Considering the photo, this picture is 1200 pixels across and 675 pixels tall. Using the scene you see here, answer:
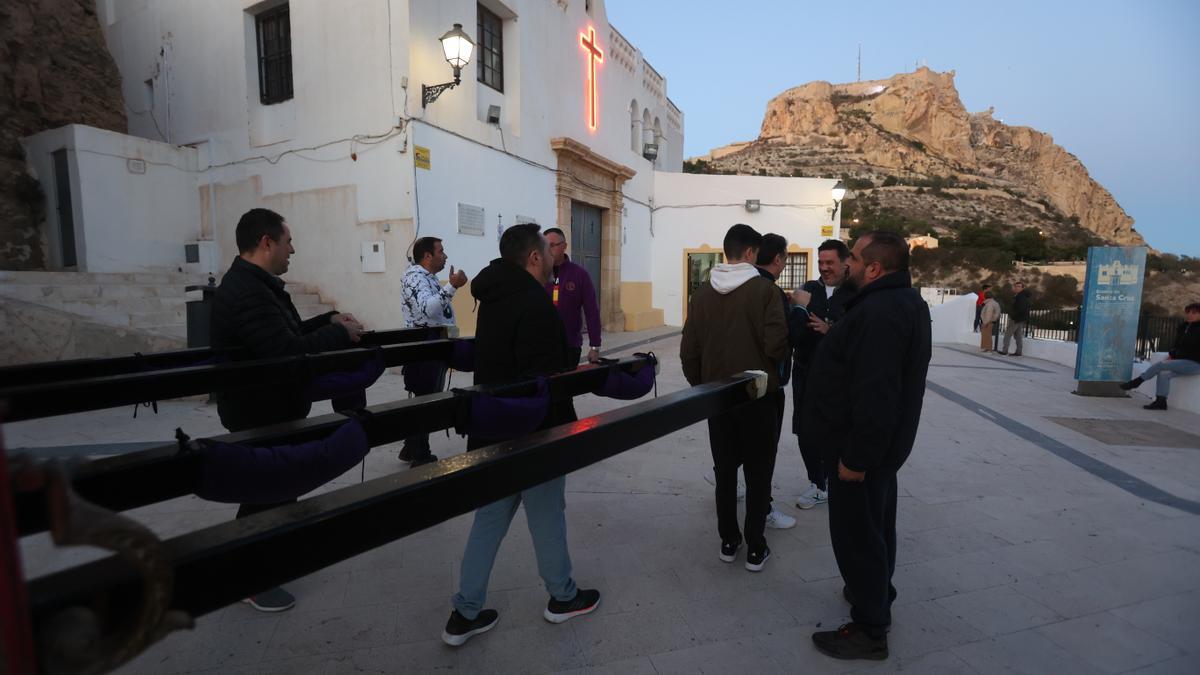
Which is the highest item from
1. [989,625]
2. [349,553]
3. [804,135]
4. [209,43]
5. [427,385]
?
[804,135]

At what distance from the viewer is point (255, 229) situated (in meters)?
2.56

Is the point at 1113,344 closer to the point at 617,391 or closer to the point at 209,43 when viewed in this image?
the point at 617,391

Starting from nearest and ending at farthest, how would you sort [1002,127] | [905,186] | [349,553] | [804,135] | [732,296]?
[349,553], [732,296], [905,186], [804,135], [1002,127]

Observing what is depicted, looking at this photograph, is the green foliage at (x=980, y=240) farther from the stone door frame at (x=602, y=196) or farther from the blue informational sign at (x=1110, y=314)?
the blue informational sign at (x=1110, y=314)

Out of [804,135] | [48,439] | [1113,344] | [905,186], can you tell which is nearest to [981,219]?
[905,186]

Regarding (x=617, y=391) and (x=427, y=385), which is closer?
(x=617, y=391)

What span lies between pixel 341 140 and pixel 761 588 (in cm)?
807

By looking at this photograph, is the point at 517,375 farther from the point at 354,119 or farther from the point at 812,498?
the point at 354,119

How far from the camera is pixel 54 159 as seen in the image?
9.52 meters

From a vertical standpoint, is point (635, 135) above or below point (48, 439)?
above

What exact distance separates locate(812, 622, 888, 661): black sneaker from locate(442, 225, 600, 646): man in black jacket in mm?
964

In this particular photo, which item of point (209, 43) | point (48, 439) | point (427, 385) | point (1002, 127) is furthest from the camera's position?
point (1002, 127)

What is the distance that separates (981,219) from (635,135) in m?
40.5

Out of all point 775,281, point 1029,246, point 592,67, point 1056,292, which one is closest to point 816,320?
point 775,281
